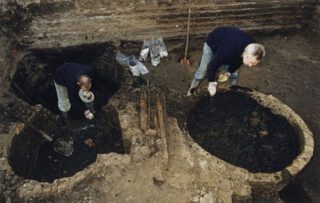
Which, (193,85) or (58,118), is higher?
(193,85)

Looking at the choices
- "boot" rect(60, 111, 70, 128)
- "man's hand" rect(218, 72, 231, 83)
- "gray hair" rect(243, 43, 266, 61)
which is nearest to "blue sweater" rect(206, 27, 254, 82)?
"gray hair" rect(243, 43, 266, 61)

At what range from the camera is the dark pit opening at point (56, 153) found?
21.5 feet

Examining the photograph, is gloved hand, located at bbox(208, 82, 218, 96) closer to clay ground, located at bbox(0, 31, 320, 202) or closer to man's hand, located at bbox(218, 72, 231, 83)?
man's hand, located at bbox(218, 72, 231, 83)

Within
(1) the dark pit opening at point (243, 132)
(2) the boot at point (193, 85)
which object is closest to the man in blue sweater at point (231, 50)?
(1) the dark pit opening at point (243, 132)

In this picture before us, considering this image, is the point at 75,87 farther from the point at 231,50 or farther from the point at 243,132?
the point at 243,132

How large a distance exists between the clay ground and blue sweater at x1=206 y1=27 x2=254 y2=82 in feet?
3.59

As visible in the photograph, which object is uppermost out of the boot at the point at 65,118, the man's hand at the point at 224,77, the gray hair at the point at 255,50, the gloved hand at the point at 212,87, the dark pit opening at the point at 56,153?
the gray hair at the point at 255,50

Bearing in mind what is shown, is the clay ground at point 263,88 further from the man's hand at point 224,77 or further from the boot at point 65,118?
the boot at point 65,118

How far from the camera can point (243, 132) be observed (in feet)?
21.3

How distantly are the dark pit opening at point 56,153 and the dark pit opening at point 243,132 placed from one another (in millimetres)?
1559

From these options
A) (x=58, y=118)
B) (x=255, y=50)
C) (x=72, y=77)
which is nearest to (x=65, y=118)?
(x=58, y=118)

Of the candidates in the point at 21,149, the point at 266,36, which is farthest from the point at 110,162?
the point at 266,36

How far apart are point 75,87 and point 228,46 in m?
2.39

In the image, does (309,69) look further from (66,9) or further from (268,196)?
(66,9)
